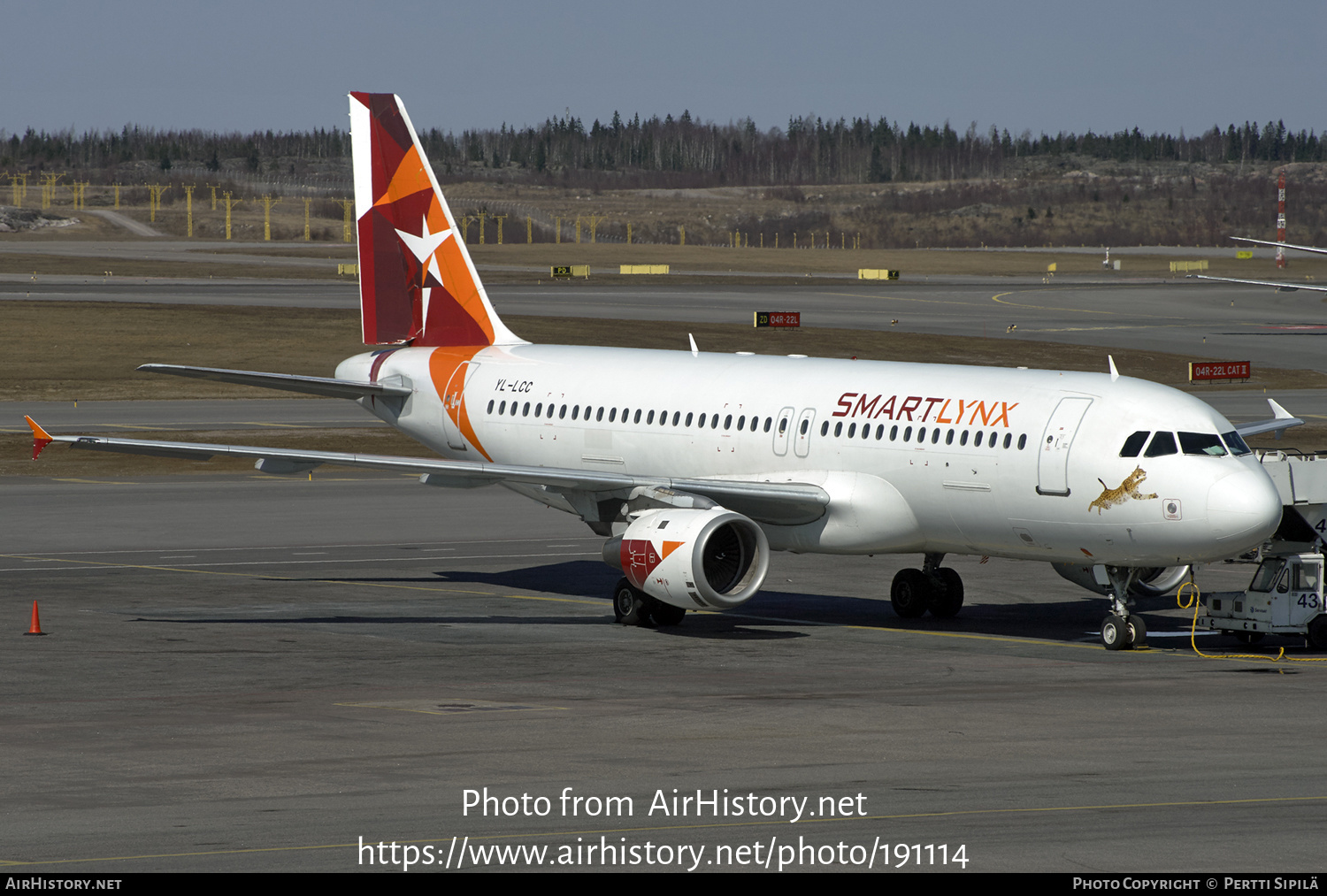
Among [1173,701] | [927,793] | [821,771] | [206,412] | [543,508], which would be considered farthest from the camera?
[206,412]

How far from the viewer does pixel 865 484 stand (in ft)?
101

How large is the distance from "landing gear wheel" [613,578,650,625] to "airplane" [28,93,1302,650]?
5cm

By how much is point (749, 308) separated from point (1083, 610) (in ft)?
270

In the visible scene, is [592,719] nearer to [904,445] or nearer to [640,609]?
[640,609]

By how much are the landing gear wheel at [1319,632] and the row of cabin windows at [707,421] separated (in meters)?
5.70

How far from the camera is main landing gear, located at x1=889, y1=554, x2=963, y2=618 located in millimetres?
33156

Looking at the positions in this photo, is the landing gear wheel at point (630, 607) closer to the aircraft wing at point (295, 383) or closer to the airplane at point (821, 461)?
the airplane at point (821, 461)

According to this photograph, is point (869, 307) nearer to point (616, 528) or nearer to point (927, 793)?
point (616, 528)

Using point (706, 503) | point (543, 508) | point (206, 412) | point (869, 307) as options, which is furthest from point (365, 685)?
point (869, 307)

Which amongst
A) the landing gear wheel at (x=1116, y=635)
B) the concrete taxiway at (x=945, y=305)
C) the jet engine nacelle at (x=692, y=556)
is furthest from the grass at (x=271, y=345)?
the landing gear wheel at (x=1116, y=635)

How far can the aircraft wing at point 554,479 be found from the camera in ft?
100

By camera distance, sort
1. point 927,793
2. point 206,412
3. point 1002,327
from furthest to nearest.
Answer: point 1002,327 < point 206,412 < point 927,793

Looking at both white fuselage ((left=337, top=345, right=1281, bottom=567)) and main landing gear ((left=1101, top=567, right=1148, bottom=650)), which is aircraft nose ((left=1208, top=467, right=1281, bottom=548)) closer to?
white fuselage ((left=337, top=345, right=1281, bottom=567))

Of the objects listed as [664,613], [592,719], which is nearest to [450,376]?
[664,613]
